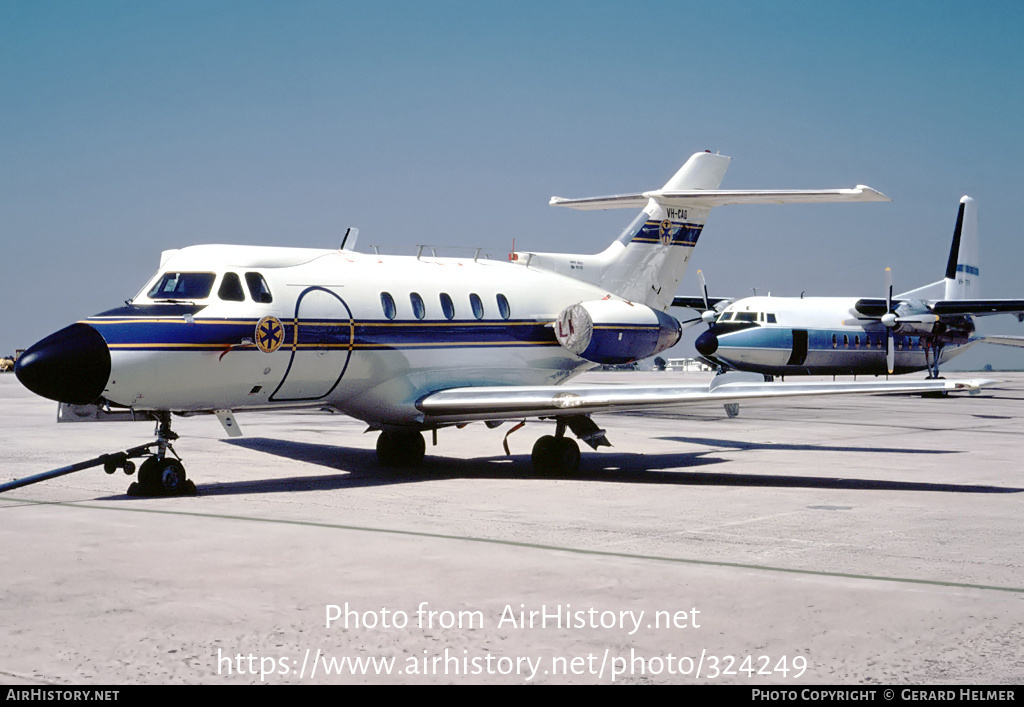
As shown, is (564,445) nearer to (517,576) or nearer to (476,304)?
(476,304)

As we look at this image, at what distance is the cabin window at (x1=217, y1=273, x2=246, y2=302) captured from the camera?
13.2m

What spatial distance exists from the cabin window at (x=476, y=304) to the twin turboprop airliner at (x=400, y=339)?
22 millimetres

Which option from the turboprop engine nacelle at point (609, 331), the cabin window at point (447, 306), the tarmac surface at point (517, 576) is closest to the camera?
the tarmac surface at point (517, 576)

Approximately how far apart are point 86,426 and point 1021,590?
21.4m

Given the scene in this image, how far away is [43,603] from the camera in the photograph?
267 inches

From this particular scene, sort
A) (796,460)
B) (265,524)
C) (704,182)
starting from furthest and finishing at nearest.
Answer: (704,182) < (796,460) < (265,524)

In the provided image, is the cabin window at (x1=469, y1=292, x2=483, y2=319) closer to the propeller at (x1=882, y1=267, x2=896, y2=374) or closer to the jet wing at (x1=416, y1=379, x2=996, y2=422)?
the jet wing at (x1=416, y1=379, x2=996, y2=422)

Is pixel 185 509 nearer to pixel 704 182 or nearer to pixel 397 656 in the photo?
pixel 397 656

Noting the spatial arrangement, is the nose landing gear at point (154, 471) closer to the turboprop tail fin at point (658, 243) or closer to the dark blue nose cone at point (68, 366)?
the dark blue nose cone at point (68, 366)

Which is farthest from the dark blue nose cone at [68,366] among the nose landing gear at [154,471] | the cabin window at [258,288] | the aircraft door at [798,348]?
the aircraft door at [798,348]

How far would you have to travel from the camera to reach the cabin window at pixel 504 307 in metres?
16.8

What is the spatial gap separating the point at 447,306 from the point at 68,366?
19.7 feet

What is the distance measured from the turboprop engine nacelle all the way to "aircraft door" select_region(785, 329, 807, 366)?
865 inches
